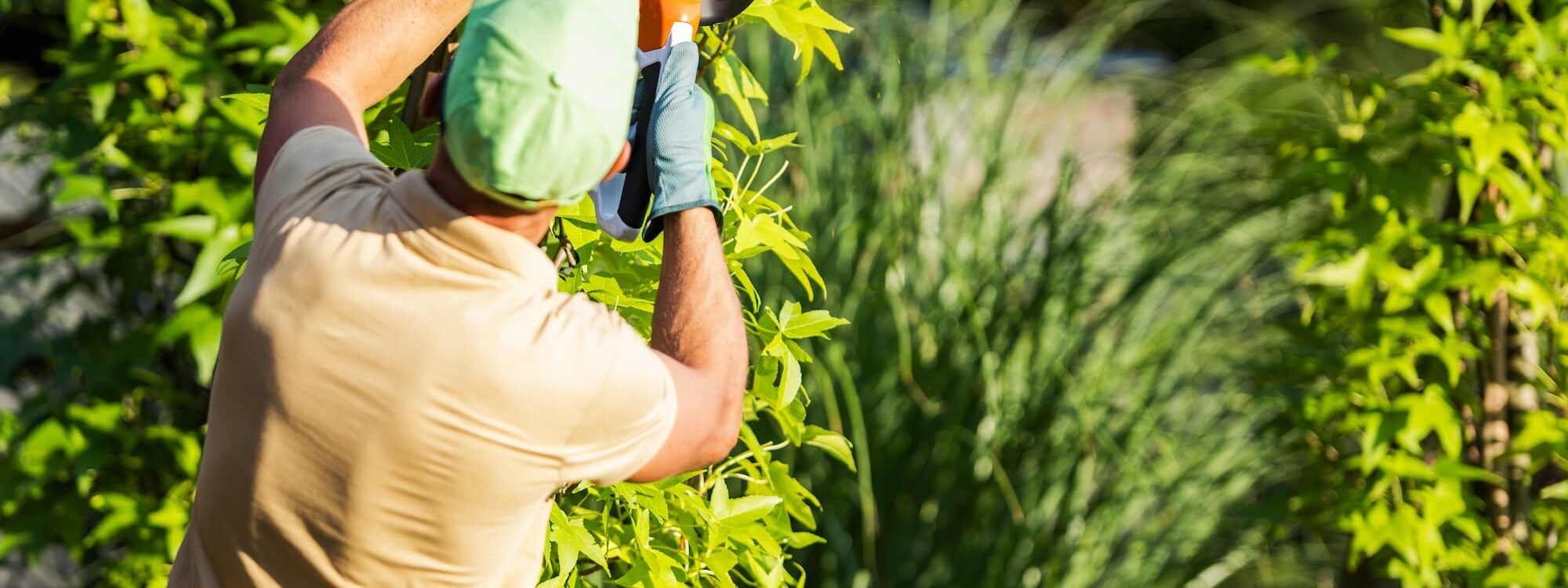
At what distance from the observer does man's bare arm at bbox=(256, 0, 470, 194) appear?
3.99 feet

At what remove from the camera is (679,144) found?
3.97 feet

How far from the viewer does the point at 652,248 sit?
1461 millimetres

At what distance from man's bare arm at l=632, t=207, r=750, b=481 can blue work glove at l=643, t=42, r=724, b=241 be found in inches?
0.7

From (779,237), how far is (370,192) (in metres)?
0.46

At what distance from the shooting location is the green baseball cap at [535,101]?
0.98m

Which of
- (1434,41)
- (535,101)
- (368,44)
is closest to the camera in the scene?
(535,101)

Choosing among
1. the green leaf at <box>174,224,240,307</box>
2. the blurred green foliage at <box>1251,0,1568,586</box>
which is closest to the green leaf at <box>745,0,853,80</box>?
the green leaf at <box>174,224,240,307</box>

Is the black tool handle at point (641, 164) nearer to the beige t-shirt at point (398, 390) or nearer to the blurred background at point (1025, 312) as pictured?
the beige t-shirt at point (398, 390)

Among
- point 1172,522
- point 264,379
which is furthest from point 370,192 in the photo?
point 1172,522

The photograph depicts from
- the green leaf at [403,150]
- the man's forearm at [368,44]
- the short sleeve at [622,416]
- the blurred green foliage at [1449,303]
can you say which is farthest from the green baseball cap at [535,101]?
the blurred green foliage at [1449,303]

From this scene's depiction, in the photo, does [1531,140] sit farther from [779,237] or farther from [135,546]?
[135,546]

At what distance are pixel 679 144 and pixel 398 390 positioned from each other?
0.35m

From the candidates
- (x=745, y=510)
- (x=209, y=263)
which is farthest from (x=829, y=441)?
(x=209, y=263)

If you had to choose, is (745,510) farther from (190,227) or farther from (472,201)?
(190,227)
